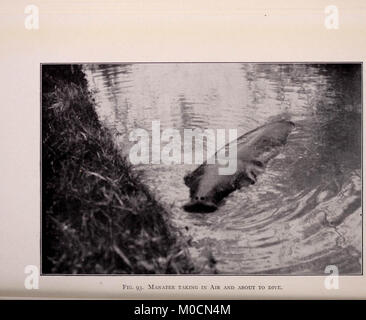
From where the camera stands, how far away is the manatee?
3.95 feet

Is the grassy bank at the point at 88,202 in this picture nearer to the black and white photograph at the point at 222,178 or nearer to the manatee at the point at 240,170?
the black and white photograph at the point at 222,178

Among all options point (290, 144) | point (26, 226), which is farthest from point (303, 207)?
point (26, 226)

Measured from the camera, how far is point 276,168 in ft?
3.97

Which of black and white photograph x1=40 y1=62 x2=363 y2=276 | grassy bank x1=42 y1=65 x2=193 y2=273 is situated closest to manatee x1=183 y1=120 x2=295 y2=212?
black and white photograph x1=40 y1=62 x2=363 y2=276

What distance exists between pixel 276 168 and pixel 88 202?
0.52 m

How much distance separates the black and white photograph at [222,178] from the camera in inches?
47.5

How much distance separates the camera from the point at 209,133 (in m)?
1.21

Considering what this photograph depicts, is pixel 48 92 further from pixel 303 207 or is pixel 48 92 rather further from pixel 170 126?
pixel 303 207

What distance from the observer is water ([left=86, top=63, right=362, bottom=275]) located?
1206 millimetres

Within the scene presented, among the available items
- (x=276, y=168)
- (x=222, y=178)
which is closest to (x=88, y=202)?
(x=222, y=178)

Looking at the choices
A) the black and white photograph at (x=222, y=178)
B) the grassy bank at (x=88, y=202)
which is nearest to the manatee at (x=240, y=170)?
the black and white photograph at (x=222, y=178)

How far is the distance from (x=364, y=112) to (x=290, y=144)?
217 mm

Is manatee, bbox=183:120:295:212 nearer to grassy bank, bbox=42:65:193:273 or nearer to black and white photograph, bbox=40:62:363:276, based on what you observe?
black and white photograph, bbox=40:62:363:276
